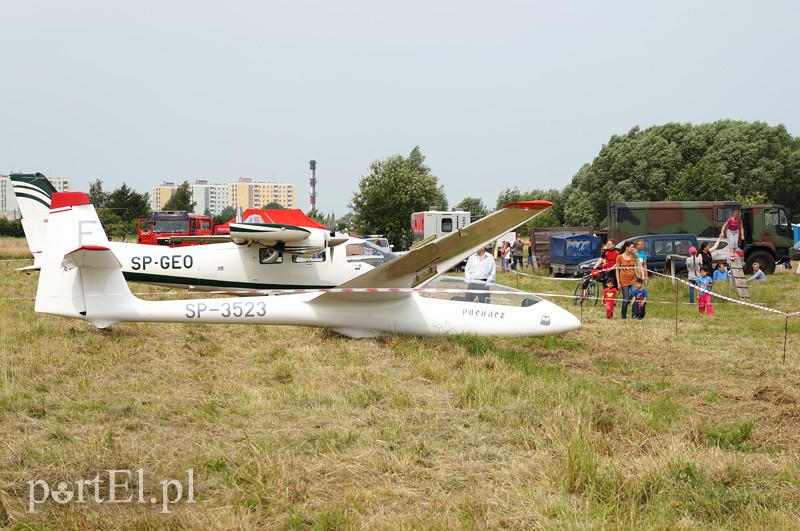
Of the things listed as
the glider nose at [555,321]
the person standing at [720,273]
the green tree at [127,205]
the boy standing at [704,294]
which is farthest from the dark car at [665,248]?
the green tree at [127,205]

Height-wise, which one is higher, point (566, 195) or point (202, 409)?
point (566, 195)

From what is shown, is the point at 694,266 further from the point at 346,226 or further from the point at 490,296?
the point at 346,226

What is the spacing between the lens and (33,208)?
17.9 metres

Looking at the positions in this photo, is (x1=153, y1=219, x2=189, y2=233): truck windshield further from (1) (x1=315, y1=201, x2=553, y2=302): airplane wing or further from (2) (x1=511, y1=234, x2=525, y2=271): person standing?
(1) (x1=315, y1=201, x2=553, y2=302): airplane wing

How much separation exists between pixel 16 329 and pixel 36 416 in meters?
5.92

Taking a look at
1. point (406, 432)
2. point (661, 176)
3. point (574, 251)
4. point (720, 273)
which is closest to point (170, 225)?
point (574, 251)

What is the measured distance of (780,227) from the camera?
26344 mm

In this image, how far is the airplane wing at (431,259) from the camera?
10.7 metres

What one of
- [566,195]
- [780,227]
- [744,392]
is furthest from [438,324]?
[566,195]

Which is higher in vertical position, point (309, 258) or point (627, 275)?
point (309, 258)

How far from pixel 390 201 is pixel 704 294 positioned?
42.9 meters

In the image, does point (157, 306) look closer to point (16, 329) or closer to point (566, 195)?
point (16, 329)

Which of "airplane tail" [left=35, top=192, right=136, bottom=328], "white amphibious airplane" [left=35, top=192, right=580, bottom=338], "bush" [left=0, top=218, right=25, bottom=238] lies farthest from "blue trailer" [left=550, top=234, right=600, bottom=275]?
"bush" [left=0, top=218, right=25, bottom=238]

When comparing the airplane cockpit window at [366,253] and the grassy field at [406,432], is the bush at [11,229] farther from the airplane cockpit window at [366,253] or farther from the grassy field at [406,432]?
the grassy field at [406,432]
